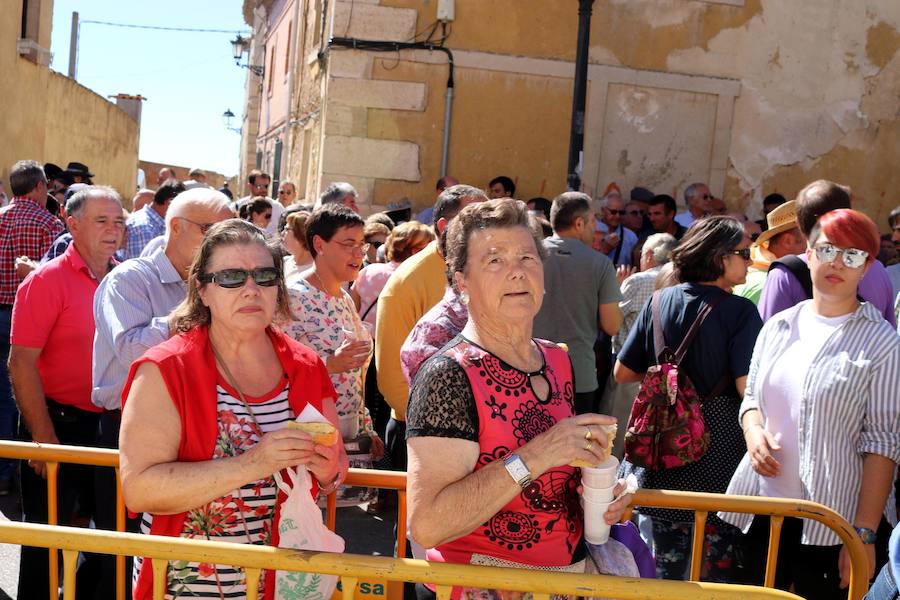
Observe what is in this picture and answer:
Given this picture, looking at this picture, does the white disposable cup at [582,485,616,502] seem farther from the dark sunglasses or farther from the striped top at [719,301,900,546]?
the striped top at [719,301,900,546]

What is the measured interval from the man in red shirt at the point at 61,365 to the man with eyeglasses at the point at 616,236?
598cm

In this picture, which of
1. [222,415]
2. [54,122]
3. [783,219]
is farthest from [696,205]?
[54,122]

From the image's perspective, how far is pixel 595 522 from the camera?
2.58 metres

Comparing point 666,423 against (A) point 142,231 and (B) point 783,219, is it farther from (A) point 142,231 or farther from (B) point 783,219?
(A) point 142,231

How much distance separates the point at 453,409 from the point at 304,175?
1292cm

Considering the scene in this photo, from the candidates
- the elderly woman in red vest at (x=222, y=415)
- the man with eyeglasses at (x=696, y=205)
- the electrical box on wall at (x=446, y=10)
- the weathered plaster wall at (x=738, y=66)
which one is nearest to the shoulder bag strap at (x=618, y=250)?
the man with eyeglasses at (x=696, y=205)

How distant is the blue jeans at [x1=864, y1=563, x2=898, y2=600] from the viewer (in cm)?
228

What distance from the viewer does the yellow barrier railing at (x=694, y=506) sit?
10.0ft

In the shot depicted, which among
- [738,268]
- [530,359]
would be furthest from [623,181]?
[530,359]

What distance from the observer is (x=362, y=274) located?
667cm

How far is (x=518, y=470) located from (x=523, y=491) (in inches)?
7.2

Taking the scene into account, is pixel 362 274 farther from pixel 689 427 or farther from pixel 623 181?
pixel 623 181

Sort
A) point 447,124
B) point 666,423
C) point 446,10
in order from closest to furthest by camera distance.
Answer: point 666,423
point 446,10
point 447,124

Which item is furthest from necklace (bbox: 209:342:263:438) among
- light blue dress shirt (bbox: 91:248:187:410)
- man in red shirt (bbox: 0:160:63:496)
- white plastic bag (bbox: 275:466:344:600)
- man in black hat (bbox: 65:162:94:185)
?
man in black hat (bbox: 65:162:94:185)
